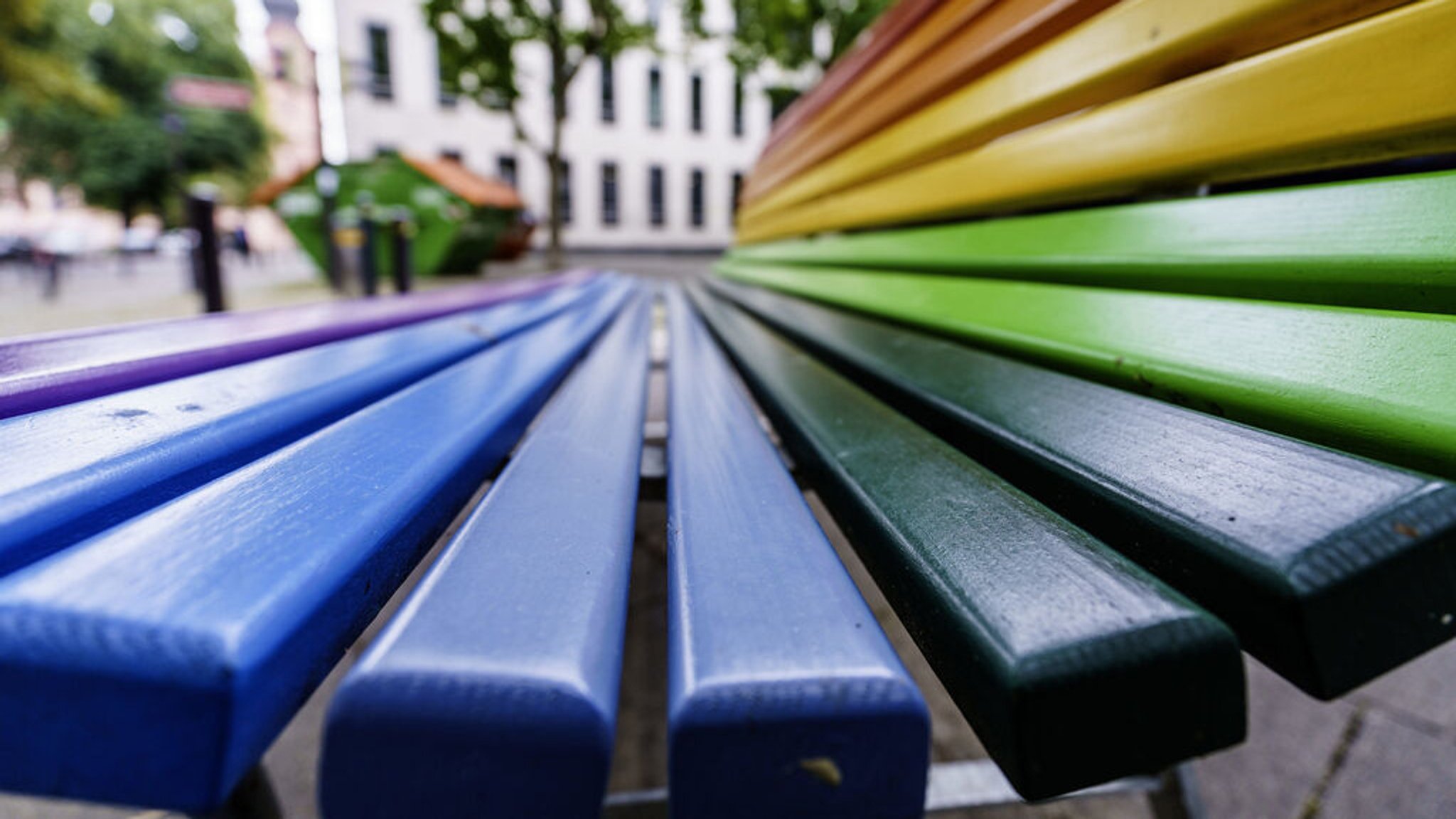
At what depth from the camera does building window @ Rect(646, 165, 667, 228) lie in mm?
23781

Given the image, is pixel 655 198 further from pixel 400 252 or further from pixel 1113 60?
pixel 1113 60

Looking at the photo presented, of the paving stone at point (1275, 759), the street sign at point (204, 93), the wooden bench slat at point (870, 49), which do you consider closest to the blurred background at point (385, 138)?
the street sign at point (204, 93)

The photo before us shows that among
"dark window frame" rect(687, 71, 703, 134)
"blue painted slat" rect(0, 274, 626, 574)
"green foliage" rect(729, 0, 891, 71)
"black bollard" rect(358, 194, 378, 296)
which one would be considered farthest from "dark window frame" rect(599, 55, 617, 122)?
"blue painted slat" rect(0, 274, 626, 574)

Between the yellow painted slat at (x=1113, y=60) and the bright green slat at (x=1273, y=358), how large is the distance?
0.27m

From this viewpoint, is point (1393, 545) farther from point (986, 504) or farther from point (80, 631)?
point (80, 631)

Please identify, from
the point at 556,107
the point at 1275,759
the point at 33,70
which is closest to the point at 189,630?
the point at 1275,759

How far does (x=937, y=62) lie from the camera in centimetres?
143

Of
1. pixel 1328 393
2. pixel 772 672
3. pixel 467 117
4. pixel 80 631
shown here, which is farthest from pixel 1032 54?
pixel 467 117

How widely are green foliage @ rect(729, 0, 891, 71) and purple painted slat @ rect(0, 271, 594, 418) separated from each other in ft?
24.3

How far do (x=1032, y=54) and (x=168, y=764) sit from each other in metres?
1.23

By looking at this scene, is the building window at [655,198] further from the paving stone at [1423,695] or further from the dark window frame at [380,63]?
the paving stone at [1423,695]

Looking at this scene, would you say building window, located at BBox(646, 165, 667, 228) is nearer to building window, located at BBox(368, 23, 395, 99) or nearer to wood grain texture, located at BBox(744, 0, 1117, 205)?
building window, located at BBox(368, 23, 395, 99)

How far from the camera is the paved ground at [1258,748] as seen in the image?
4.22 feet

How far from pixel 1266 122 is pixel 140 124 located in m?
39.8
